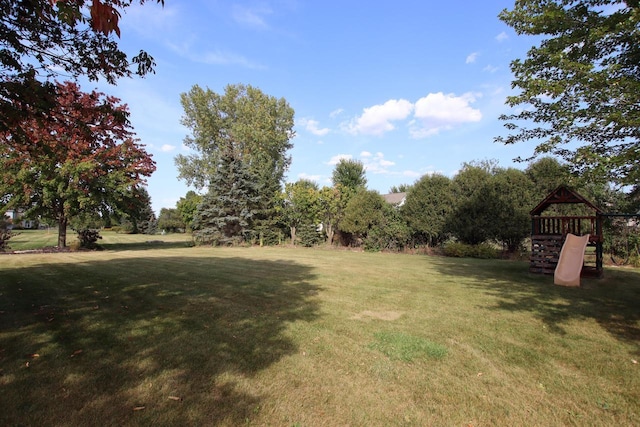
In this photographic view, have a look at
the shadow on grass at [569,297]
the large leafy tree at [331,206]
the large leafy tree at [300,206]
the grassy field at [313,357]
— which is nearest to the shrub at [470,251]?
the shadow on grass at [569,297]

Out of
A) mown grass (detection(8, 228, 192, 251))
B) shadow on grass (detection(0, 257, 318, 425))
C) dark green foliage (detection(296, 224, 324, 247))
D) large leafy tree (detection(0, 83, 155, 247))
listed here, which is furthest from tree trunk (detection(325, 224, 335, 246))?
shadow on grass (detection(0, 257, 318, 425))

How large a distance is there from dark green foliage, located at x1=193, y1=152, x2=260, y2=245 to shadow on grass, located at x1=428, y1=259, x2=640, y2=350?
1707 cm

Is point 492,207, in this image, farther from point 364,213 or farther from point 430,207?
point 364,213

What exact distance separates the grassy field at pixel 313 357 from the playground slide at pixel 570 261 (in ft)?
4.20

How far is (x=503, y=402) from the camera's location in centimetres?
300

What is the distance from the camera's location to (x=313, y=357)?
3.89 meters

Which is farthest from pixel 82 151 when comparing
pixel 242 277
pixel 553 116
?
pixel 553 116

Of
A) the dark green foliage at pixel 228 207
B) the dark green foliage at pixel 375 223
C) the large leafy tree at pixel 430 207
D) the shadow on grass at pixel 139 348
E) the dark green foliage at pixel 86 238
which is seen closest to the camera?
the shadow on grass at pixel 139 348

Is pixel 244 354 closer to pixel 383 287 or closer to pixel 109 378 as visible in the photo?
pixel 109 378

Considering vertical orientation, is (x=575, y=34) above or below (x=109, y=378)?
above

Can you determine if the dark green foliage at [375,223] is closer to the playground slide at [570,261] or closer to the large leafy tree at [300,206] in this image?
the large leafy tree at [300,206]

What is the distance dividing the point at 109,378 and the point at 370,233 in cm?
1819

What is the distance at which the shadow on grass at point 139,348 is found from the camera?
109 inches

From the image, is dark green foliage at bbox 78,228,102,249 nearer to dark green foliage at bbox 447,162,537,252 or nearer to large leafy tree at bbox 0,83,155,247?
large leafy tree at bbox 0,83,155,247
